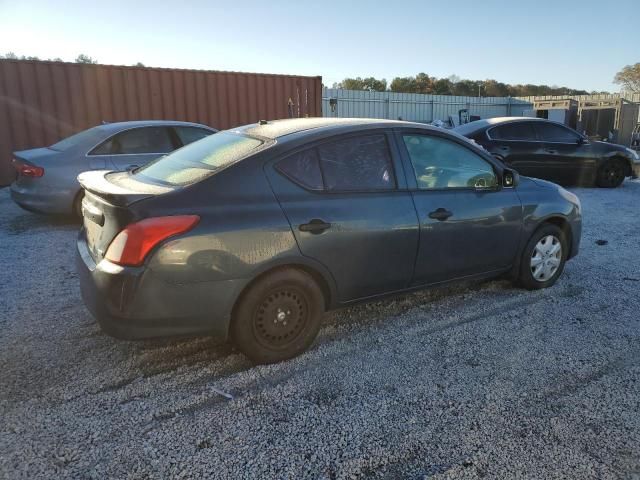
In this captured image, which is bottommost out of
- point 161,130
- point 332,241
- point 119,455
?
point 119,455

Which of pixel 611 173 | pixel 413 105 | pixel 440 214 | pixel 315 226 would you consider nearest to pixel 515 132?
pixel 611 173

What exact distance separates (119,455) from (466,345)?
2.28 meters

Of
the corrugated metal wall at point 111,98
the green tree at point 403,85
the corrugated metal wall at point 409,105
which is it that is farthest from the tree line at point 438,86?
the corrugated metal wall at point 111,98

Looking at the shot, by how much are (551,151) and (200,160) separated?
336 inches

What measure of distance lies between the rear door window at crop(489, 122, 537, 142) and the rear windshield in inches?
278

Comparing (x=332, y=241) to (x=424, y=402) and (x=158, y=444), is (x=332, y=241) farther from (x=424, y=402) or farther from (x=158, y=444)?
(x=158, y=444)

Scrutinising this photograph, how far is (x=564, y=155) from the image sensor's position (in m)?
9.79

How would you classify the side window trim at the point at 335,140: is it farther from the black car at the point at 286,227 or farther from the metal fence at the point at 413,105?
the metal fence at the point at 413,105

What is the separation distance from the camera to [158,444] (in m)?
2.31

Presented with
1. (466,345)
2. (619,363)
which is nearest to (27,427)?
(466,345)

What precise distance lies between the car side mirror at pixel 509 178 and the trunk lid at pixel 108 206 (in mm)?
2677

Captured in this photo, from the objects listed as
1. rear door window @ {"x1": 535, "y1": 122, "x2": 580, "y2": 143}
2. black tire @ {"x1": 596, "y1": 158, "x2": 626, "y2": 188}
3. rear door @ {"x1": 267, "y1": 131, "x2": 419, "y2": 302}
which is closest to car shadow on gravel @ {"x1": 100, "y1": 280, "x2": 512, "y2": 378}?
rear door @ {"x1": 267, "y1": 131, "x2": 419, "y2": 302}

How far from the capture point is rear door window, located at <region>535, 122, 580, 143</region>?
31.5 ft

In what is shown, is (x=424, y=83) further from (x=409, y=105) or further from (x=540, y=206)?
(x=540, y=206)
